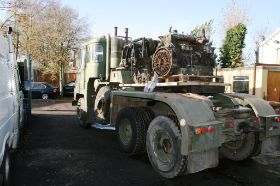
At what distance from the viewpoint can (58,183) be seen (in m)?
5.52

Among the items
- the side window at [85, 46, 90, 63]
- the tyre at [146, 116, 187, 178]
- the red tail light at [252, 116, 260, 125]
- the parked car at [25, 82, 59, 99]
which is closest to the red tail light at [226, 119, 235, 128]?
the red tail light at [252, 116, 260, 125]

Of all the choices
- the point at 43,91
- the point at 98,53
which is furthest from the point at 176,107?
the point at 43,91

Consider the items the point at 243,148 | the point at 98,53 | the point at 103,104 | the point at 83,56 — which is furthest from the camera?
the point at 83,56

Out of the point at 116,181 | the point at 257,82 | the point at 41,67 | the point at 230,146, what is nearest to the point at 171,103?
the point at 116,181

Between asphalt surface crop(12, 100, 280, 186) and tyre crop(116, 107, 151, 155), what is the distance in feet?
0.79

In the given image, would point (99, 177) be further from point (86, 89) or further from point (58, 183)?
point (86, 89)

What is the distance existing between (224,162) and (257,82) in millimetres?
11165

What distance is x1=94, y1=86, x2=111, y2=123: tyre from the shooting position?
372 inches

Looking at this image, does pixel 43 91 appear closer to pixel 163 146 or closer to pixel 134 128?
pixel 134 128

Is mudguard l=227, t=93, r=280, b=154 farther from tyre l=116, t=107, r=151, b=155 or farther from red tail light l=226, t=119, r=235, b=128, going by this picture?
tyre l=116, t=107, r=151, b=155

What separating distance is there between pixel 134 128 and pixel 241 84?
500 inches

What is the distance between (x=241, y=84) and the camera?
18.2 meters

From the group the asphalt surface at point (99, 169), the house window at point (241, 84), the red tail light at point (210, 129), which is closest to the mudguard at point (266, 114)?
the asphalt surface at point (99, 169)

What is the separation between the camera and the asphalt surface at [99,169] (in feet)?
18.6
